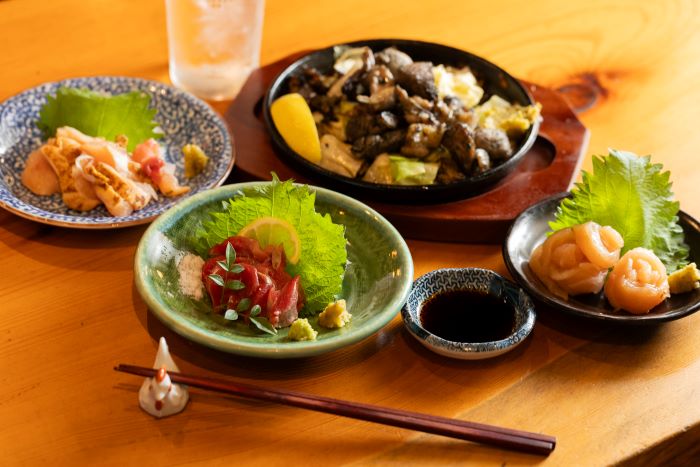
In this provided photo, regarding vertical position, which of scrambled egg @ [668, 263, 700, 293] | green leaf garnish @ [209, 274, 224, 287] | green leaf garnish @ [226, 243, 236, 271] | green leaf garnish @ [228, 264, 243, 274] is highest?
scrambled egg @ [668, 263, 700, 293]

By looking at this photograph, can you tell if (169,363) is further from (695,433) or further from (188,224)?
(695,433)

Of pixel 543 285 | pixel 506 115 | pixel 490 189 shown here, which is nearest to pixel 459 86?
pixel 506 115

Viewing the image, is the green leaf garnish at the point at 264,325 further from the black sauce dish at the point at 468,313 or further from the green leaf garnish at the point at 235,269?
the black sauce dish at the point at 468,313

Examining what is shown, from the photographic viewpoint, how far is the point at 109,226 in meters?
2.03

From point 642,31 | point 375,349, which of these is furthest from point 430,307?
point 642,31

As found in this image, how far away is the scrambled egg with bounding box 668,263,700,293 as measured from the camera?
76.8 inches

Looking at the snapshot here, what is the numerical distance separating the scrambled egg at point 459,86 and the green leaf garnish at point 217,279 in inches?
40.8

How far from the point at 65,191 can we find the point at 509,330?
3.91 feet

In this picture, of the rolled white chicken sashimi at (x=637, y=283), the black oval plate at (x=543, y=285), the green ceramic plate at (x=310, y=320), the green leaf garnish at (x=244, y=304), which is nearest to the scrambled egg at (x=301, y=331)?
the green ceramic plate at (x=310, y=320)

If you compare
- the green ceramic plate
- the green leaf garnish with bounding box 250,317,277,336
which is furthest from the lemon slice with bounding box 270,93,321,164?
the green leaf garnish with bounding box 250,317,277,336

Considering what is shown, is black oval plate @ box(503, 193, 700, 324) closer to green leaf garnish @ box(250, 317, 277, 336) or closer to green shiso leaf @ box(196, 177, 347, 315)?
green shiso leaf @ box(196, 177, 347, 315)

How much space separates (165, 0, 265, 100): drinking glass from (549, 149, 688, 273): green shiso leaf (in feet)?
3.76

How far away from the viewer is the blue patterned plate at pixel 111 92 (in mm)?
2059

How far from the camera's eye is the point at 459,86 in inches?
102
